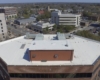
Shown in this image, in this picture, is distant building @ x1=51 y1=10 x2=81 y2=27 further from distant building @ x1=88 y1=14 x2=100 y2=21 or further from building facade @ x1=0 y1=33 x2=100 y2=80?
building facade @ x1=0 y1=33 x2=100 y2=80

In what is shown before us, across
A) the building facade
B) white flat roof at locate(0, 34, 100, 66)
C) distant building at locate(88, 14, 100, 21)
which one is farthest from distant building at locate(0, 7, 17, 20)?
the building facade

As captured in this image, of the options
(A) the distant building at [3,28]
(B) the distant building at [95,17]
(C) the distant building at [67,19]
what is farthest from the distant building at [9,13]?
(B) the distant building at [95,17]

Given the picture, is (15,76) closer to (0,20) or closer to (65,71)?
(65,71)

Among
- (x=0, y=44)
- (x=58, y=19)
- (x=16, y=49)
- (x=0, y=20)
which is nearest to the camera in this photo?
(x=16, y=49)

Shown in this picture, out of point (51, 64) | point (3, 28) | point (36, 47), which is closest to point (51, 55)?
point (51, 64)

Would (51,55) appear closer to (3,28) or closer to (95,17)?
(3,28)

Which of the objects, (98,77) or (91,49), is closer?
(98,77)

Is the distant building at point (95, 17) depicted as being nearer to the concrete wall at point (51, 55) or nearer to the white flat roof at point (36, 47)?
the white flat roof at point (36, 47)

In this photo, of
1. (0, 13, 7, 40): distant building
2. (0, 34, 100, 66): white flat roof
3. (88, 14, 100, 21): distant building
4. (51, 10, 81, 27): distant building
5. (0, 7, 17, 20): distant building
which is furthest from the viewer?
(0, 7, 17, 20): distant building

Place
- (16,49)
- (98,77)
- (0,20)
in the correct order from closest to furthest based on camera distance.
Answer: (98,77) → (16,49) → (0,20)

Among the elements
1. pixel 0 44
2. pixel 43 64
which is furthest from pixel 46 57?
pixel 0 44

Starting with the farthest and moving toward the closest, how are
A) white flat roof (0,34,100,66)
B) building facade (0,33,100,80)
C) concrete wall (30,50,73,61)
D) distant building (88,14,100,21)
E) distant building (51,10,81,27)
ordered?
distant building (88,14,100,21) → distant building (51,10,81,27) → white flat roof (0,34,100,66) → concrete wall (30,50,73,61) → building facade (0,33,100,80)
